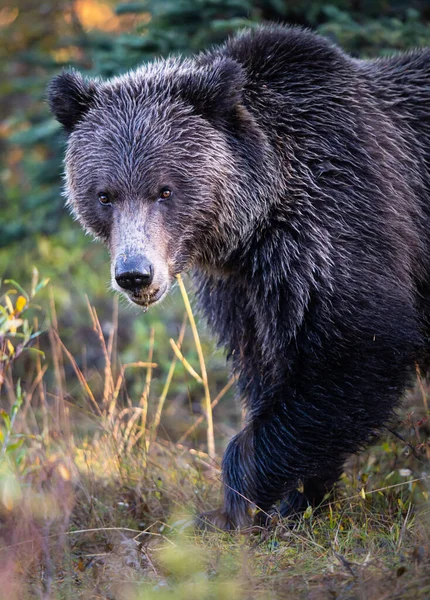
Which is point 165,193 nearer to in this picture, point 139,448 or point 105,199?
point 105,199

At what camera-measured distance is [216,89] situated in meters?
4.44

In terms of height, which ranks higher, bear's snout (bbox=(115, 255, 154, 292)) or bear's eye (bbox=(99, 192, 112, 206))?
bear's eye (bbox=(99, 192, 112, 206))

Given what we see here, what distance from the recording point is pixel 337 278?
4.36 m

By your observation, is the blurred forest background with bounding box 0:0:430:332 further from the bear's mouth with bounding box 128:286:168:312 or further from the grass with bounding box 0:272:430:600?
the grass with bounding box 0:272:430:600

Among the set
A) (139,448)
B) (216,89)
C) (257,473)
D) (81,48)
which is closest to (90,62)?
(81,48)

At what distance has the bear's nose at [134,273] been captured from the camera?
4086 mm

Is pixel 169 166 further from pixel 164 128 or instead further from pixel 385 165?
pixel 385 165

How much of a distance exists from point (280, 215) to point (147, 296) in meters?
0.92

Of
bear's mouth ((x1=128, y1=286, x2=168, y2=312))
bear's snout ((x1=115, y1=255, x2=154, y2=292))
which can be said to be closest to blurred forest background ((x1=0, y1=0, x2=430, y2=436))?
bear's mouth ((x1=128, y1=286, x2=168, y2=312))

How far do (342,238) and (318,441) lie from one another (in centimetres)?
112

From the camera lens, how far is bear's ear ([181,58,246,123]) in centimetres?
444

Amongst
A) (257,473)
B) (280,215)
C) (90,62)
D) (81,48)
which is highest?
(81,48)

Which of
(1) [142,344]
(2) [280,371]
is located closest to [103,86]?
(2) [280,371]

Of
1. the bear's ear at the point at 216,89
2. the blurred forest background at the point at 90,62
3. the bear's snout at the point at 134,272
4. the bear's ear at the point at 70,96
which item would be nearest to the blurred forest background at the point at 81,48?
the blurred forest background at the point at 90,62
